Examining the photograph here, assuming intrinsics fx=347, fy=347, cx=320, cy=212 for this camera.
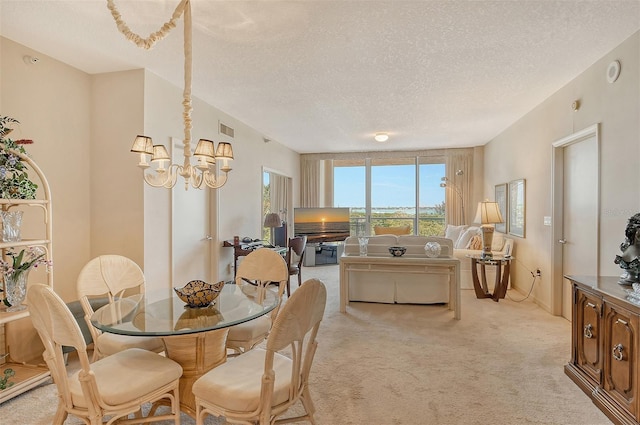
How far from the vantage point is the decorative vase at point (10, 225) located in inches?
97.7

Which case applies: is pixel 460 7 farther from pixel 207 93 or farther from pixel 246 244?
pixel 246 244

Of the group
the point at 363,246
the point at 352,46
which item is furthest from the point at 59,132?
the point at 363,246

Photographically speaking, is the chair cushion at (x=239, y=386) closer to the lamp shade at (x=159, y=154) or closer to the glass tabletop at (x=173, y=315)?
the glass tabletop at (x=173, y=315)

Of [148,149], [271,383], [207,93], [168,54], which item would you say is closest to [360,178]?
[207,93]

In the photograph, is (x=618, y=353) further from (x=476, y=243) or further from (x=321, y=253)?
(x=321, y=253)

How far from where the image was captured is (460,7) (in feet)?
7.86

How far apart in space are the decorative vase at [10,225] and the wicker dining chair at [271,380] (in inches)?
76.1

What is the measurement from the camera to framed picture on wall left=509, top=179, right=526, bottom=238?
5293 millimetres

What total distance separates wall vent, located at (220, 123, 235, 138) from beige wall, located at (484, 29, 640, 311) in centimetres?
431

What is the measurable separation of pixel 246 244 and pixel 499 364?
3514 millimetres

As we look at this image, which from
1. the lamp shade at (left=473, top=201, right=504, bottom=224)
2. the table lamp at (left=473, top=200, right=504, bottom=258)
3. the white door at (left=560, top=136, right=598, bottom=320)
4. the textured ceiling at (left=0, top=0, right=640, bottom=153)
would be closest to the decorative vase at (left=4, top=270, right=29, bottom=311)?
the textured ceiling at (left=0, top=0, right=640, bottom=153)

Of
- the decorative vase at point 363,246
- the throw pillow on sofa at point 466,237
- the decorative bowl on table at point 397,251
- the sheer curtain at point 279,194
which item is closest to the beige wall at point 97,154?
the decorative vase at point 363,246

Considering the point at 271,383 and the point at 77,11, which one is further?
the point at 77,11

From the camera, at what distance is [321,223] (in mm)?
8414
